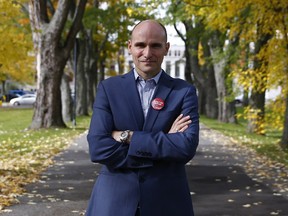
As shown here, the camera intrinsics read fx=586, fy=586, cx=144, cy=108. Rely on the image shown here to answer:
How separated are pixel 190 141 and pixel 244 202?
5181 millimetres

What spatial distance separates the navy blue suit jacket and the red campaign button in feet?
0.08

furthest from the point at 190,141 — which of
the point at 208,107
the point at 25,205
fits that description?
the point at 208,107

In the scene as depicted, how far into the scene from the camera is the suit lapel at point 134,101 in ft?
10.2

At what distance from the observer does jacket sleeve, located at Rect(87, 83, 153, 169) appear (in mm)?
3125

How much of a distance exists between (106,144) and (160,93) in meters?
0.41

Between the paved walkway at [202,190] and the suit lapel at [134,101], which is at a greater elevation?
the suit lapel at [134,101]

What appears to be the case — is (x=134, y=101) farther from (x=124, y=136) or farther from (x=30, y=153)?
(x=30, y=153)

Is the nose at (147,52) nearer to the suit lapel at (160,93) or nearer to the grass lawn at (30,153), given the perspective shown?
the suit lapel at (160,93)

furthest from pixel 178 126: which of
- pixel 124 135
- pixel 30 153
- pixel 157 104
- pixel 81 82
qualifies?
pixel 81 82

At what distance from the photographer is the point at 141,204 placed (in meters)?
3.08

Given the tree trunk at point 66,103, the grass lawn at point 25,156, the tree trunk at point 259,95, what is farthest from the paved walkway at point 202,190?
the tree trunk at point 66,103

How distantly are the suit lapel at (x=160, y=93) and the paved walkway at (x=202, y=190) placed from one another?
4.29 m

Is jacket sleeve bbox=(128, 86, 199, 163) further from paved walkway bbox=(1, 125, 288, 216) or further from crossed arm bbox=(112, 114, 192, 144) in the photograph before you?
paved walkway bbox=(1, 125, 288, 216)

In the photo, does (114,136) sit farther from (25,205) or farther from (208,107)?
→ (208,107)
